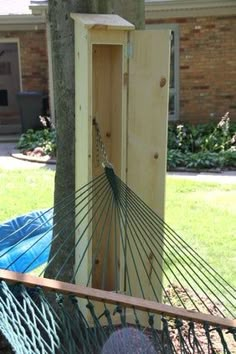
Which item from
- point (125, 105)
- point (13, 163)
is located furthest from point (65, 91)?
point (13, 163)

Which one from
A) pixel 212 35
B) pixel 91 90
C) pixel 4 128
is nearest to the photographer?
pixel 91 90

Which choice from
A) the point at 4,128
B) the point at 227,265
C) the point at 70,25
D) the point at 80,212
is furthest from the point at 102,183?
the point at 4,128

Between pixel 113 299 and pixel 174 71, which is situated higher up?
pixel 174 71

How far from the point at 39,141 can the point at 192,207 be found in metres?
4.91

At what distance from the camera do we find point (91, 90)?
284 cm

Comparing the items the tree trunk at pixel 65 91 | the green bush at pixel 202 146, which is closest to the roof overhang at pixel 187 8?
the green bush at pixel 202 146

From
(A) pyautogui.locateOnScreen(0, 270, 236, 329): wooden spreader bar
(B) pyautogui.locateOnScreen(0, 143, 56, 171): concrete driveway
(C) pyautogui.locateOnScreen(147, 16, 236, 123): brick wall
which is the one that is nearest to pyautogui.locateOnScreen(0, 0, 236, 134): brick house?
(C) pyautogui.locateOnScreen(147, 16, 236, 123): brick wall

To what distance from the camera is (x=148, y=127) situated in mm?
3088

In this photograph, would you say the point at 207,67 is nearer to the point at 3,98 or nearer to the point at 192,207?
the point at 192,207

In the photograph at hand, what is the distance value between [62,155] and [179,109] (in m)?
9.28

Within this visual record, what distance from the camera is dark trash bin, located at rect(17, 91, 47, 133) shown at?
1274 cm

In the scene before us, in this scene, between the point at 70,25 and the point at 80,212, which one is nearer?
the point at 80,212

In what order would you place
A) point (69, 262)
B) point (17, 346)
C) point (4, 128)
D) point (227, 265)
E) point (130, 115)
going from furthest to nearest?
1. point (4, 128)
2. point (227, 265)
3. point (69, 262)
4. point (130, 115)
5. point (17, 346)

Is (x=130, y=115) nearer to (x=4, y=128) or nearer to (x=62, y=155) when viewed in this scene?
(x=62, y=155)
